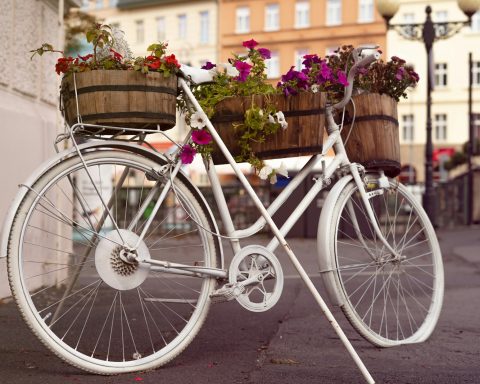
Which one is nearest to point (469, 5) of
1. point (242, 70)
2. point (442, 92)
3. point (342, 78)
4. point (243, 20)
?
point (342, 78)

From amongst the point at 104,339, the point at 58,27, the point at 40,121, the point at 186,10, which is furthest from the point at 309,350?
the point at 186,10

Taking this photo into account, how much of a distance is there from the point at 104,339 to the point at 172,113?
4.39 ft

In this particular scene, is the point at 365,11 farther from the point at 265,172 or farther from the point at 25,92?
the point at 265,172

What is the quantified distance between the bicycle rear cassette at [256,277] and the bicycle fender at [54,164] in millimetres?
94

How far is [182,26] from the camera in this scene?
182ft

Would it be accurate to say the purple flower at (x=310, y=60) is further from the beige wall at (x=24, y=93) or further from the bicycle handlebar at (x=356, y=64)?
the beige wall at (x=24, y=93)

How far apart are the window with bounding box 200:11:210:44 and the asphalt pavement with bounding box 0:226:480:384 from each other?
49.7 m

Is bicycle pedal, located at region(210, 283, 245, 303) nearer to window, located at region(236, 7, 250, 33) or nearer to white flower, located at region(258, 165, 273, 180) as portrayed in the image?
white flower, located at region(258, 165, 273, 180)

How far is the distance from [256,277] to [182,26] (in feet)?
174

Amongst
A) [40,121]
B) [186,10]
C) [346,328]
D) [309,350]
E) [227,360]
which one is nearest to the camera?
[227,360]

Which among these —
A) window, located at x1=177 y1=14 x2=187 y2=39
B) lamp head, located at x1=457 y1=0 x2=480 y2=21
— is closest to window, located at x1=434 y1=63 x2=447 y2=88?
window, located at x1=177 y1=14 x2=187 y2=39

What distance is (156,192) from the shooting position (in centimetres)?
364

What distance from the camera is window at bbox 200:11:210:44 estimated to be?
54281mm

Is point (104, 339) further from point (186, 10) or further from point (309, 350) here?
point (186, 10)
